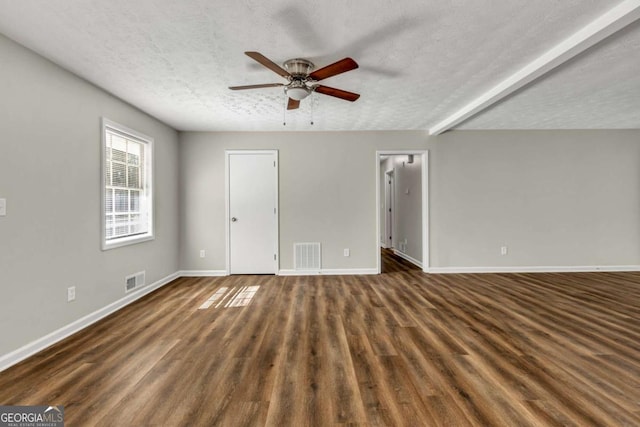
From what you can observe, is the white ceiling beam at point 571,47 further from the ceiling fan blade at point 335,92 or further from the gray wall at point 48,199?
the gray wall at point 48,199

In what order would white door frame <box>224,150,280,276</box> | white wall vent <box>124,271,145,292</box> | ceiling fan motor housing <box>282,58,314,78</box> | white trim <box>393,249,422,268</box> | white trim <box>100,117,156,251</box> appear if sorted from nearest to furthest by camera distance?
1. ceiling fan motor housing <box>282,58,314,78</box>
2. white trim <box>100,117,156,251</box>
3. white wall vent <box>124,271,145,292</box>
4. white door frame <box>224,150,280,276</box>
5. white trim <box>393,249,422,268</box>

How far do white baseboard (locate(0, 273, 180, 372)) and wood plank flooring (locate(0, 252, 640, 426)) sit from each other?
8cm

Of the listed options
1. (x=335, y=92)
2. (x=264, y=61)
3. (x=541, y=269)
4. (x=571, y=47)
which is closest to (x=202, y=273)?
(x=335, y=92)

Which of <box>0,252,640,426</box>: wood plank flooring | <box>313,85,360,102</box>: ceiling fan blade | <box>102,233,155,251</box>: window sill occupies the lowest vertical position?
<box>0,252,640,426</box>: wood plank flooring

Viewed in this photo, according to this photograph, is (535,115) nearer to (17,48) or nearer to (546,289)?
(546,289)

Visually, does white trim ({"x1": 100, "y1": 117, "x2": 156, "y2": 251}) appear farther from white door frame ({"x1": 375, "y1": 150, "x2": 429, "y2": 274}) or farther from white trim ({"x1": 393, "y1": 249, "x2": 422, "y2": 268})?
white trim ({"x1": 393, "y1": 249, "x2": 422, "y2": 268})

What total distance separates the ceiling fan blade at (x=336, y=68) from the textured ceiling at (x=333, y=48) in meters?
0.24

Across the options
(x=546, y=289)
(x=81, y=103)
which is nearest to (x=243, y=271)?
(x=81, y=103)

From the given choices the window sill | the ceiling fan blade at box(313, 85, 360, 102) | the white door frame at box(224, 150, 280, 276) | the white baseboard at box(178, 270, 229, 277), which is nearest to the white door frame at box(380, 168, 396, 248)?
the white door frame at box(224, 150, 280, 276)

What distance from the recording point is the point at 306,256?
4.93 m

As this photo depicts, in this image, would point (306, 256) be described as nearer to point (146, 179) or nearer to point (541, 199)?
point (146, 179)

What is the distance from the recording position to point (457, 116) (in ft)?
13.1

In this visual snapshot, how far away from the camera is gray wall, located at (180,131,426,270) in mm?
4883

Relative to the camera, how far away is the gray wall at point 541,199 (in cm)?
495
